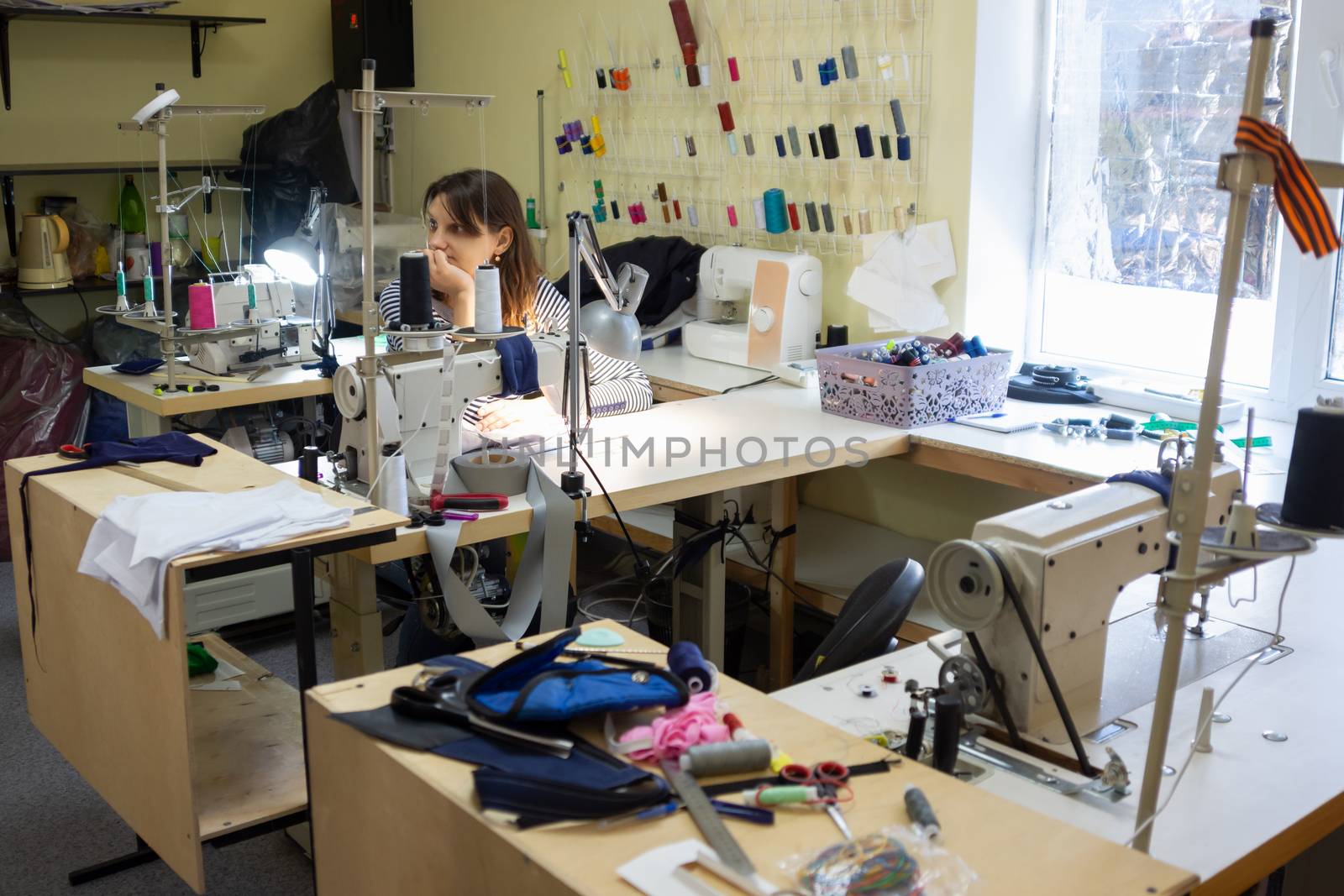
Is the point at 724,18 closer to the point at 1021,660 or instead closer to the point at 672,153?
the point at 672,153

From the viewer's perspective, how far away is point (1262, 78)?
3.42 ft

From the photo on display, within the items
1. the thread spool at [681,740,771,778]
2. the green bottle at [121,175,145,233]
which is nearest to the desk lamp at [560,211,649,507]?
the thread spool at [681,740,771,778]

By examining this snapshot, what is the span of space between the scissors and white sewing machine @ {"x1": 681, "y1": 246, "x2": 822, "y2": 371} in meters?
2.15

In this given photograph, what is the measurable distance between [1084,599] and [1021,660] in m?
0.11

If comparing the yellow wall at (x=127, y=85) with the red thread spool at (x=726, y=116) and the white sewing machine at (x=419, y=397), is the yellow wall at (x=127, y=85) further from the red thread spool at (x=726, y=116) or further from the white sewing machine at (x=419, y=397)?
the white sewing machine at (x=419, y=397)

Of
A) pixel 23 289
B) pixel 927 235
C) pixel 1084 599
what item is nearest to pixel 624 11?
pixel 927 235

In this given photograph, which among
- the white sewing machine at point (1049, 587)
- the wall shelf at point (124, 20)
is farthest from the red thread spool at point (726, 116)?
the white sewing machine at point (1049, 587)

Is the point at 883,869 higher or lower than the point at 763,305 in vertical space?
lower

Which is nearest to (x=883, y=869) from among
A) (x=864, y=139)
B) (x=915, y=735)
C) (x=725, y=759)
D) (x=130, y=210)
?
(x=725, y=759)

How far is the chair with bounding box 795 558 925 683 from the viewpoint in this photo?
182 cm

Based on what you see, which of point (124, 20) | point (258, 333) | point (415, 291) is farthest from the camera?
point (124, 20)

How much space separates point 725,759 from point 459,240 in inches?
85.8

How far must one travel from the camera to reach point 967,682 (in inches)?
59.7

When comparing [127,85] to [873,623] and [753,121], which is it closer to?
[753,121]
